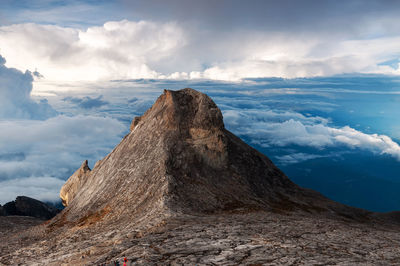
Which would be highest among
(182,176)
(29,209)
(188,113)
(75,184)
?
(188,113)

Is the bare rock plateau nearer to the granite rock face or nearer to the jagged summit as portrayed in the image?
the jagged summit

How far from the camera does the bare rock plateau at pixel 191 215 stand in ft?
69.4

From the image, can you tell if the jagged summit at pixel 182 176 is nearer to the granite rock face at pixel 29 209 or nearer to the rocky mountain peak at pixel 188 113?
the rocky mountain peak at pixel 188 113

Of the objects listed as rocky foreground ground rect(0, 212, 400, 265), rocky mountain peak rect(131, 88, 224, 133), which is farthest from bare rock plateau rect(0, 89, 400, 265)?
rocky mountain peak rect(131, 88, 224, 133)

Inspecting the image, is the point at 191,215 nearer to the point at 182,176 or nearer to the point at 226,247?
the point at 182,176

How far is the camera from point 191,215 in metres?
34.8

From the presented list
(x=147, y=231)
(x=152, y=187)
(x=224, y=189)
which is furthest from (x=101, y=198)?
(x=147, y=231)

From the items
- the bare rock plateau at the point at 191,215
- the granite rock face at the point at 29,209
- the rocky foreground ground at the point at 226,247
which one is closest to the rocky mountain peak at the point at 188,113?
the bare rock plateau at the point at 191,215

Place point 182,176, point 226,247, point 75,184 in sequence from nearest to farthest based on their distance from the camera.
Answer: point 226,247, point 182,176, point 75,184

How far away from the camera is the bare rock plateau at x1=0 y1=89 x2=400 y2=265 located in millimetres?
21141

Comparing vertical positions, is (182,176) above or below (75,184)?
above

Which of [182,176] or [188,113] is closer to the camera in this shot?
[182,176]

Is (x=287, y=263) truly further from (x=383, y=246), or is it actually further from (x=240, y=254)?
(x=383, y=246)

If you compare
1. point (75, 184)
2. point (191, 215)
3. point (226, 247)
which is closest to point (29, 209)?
point (75, 184)
